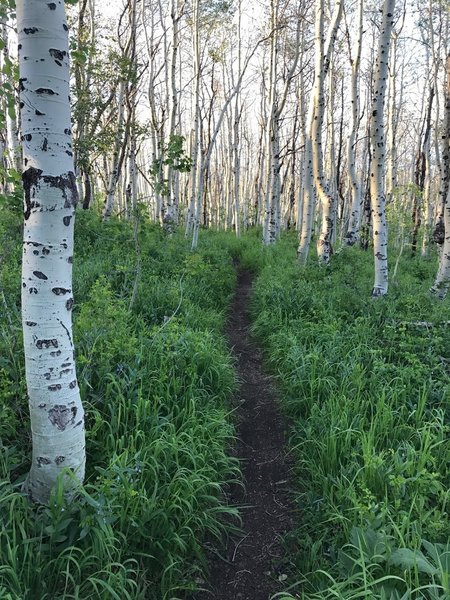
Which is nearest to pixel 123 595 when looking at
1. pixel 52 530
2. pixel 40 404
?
pixel 52 530

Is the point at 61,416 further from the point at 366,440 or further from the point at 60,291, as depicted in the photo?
the point at 366,440

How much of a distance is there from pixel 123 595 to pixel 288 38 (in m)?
16.8

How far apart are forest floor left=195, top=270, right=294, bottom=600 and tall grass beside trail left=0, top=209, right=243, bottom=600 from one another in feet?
0.44

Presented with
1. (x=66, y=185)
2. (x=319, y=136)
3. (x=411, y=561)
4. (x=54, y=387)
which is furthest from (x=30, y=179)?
(x=319, y=136)

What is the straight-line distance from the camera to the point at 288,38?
14.2 metres

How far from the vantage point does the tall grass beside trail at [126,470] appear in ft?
6.37

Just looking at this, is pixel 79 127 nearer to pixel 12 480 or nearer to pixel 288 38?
pixel 288 38

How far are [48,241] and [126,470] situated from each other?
1411 mm

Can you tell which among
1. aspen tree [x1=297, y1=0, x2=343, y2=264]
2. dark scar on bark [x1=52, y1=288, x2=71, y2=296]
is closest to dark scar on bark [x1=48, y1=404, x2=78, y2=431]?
dark scar on bark [x1=52, y1=288, x2=71, y2=296]

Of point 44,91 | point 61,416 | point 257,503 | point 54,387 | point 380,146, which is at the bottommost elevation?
point 257,503

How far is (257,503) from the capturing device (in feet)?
9.52

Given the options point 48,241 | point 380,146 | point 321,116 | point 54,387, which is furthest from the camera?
point 321,116

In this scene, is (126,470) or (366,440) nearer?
(126,470)

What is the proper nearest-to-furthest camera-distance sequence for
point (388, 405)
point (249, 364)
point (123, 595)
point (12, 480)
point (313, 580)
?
point (123, 595) → point (313, 580) → point (12, 480) → point (388, 405) → point (249, 364)
